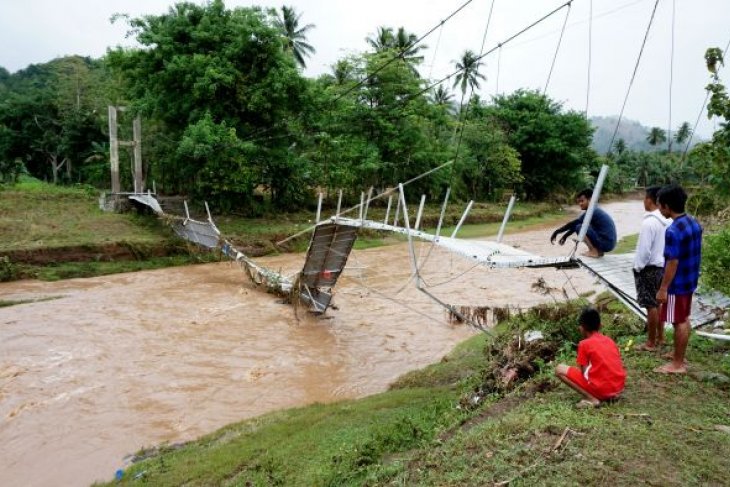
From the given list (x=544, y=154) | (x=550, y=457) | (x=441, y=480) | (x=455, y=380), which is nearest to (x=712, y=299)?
(x=455, y=380)

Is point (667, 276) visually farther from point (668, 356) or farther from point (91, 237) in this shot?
point (91, 237)

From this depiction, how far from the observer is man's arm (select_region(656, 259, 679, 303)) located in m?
4.44

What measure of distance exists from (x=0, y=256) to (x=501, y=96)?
105 ft

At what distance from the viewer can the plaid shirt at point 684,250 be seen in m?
4.45

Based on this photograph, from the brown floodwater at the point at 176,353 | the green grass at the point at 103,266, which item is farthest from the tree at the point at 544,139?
the green grass at the point at 103,266

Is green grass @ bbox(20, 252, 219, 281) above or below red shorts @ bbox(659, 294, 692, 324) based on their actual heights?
below

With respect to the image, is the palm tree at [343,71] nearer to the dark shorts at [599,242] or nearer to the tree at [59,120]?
the tree at [59,120]

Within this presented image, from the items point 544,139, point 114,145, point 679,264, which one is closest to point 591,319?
point 679,264

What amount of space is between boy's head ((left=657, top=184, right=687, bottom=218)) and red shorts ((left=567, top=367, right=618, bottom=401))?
1.63 meters

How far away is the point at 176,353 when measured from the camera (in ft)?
29.9

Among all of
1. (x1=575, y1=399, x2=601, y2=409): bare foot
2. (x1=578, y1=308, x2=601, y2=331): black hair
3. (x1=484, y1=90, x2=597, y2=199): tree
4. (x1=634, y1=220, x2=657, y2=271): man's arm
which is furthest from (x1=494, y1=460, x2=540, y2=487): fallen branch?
(x1=484, y1=90, x2=597, y2=199): tree

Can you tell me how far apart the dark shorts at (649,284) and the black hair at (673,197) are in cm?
69

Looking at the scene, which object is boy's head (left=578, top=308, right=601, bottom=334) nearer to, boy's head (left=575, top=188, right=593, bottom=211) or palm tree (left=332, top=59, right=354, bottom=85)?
boy's head (left=575, top=188, right=593, bottom=211)

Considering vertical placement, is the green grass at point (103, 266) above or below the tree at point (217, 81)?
below
